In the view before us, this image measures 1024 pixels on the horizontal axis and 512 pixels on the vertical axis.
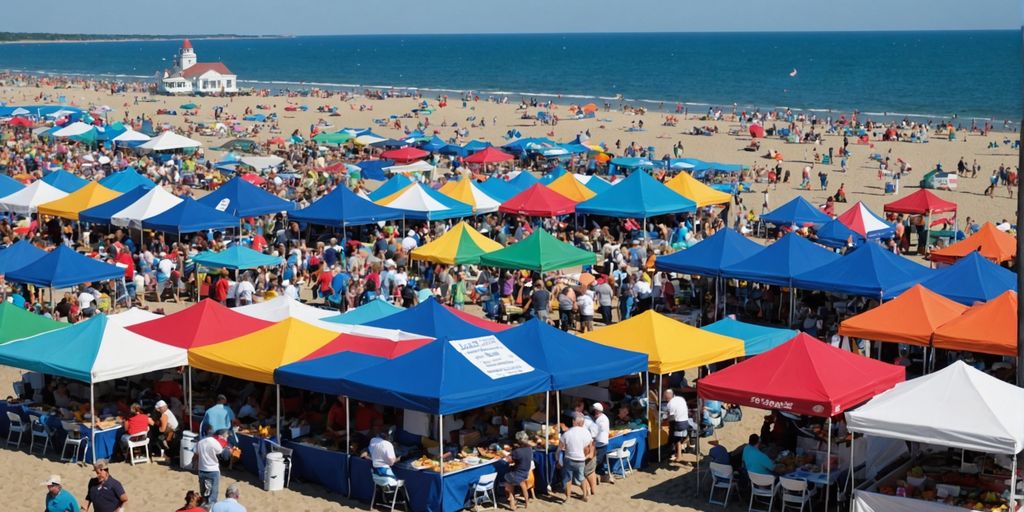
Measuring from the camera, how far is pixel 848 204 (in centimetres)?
2844

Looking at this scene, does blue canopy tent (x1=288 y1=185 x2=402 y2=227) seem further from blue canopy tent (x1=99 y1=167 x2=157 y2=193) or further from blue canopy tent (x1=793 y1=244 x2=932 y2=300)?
blue canopy tent (x1=793 y1=244 x2=932 y2=300)

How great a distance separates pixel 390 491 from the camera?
1001 cm

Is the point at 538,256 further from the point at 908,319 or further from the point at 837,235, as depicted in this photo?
the point at 837,235

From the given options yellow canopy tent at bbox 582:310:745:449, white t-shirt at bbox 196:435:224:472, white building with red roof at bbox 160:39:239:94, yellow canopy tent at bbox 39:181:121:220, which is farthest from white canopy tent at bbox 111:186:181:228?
white building with red roof at bbox 160:39:239:94

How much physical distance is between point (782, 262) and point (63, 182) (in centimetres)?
1532

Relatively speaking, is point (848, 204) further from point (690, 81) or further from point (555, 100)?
point (690, 81)

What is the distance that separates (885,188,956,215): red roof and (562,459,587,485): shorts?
1439 centimetres

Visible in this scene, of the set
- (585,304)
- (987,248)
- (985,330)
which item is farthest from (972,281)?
(585,304)

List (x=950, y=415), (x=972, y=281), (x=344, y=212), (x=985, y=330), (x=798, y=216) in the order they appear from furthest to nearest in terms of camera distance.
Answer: (x=798, y=216) → (x=344, y=212) → (x=972, y=281) → (x=985, y=330) → (x=950, y=415)

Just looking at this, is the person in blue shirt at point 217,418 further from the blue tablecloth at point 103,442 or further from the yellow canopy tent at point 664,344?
the yellow canopy tent at point 664,344

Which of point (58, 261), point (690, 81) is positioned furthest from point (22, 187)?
point (690, 81)

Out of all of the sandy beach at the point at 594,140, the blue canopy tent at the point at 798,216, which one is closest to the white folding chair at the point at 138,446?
the sandy beach at the point at 594,140

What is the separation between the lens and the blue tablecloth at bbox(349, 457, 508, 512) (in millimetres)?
9859

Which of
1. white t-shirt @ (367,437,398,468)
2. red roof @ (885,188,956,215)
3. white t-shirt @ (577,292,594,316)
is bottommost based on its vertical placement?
white t-shirt @ (367,437,398,468)
